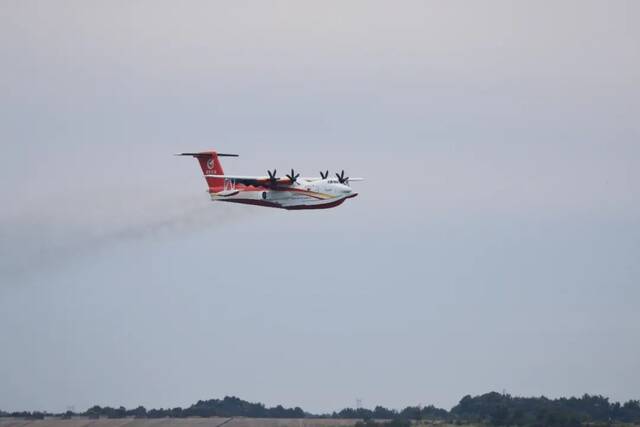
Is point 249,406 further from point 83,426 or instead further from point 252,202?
point 252,202

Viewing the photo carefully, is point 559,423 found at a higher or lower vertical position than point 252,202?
lower

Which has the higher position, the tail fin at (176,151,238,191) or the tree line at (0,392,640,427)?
the tail fin at (176,151,238,191)

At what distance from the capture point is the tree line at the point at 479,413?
127 metres

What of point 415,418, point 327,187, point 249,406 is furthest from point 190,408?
point 327,187

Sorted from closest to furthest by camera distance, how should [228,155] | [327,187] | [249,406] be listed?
[327,187], [228,155], [249,406]

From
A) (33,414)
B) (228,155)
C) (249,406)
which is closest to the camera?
(228,155)

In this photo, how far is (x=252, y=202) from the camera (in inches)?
4850

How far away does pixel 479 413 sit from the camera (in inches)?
5482

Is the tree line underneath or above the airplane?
underneath

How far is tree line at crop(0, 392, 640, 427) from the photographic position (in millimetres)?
127188

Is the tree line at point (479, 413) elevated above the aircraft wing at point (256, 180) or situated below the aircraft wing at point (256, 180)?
below

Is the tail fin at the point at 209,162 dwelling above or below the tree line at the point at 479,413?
above

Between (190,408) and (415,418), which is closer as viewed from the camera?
(415,418)

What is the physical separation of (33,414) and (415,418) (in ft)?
107
